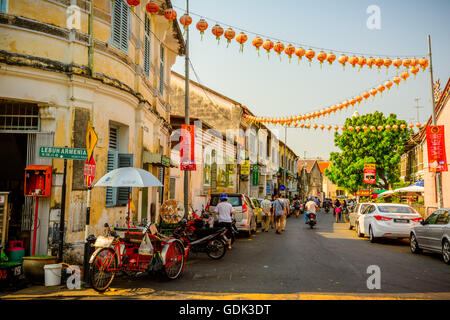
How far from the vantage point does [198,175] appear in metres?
24.0

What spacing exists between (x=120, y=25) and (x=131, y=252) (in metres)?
6.86

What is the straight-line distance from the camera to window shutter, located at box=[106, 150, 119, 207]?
1098 cm

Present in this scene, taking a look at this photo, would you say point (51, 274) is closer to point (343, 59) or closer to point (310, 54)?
point (310, 54)

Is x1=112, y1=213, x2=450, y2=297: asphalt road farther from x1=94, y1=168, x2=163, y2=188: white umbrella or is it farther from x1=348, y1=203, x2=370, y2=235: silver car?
x1=348, y1=203, x2=370, y2=235: silver car

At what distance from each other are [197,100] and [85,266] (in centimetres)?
2503

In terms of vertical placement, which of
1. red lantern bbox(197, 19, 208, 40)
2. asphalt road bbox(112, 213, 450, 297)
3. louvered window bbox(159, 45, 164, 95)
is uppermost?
louvered window bbox(159, 45, 164, 95)

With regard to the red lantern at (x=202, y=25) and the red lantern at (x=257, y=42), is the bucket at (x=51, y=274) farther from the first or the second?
the red lantern at (x=257, y=42)

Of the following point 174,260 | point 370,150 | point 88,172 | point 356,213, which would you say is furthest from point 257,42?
point 370,150

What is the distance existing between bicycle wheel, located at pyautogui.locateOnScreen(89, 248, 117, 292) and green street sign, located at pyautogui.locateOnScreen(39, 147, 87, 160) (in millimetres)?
2134

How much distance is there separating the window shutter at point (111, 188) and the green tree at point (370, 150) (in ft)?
106

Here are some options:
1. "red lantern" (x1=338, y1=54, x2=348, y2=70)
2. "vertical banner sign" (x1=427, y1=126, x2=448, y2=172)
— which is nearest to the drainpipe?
"red lantern" (x1=338, y1=54, x2=348, y2=70)

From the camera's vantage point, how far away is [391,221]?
46.6ft
